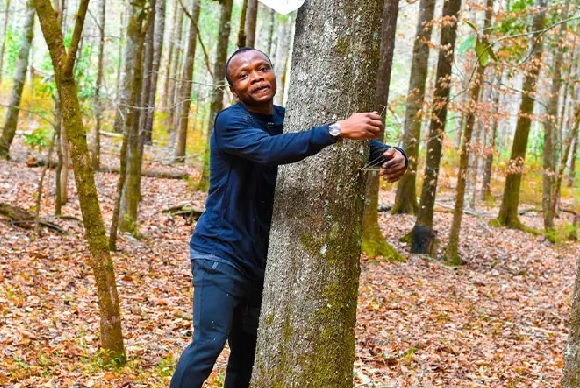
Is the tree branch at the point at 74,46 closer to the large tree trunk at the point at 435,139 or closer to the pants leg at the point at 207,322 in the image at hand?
the pants leg at the point at 207,322

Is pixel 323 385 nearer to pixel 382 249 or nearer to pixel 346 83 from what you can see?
pixel 346 83

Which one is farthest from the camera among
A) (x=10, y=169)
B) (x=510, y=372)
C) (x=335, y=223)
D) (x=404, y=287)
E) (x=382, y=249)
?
(x=10, y=169)

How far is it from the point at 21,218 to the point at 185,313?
12.7 feet

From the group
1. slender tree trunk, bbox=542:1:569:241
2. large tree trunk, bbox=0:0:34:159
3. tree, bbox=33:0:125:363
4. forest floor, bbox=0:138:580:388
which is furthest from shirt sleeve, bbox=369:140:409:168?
slender tree trunk, bbox=542:1:569:241

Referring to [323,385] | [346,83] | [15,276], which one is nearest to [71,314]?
[15,276]

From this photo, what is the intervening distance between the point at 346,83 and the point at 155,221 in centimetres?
957

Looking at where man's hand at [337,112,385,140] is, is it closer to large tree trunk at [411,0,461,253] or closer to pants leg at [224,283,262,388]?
pants leg at [224,283,262,388]

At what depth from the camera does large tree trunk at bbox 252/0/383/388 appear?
10.4 feet

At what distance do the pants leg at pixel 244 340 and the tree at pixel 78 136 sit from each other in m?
1.88

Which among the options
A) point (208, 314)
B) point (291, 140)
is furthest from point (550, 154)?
point (291, 140)

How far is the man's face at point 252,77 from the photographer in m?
3.38

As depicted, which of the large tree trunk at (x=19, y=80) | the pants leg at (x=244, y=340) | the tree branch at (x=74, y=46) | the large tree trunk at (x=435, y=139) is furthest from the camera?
the large tree trunk at (x=19, y=80)

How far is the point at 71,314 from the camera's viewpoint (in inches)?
263

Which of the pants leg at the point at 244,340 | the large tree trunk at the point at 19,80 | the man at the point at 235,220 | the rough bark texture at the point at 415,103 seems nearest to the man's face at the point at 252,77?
the man at the point at 235,220
